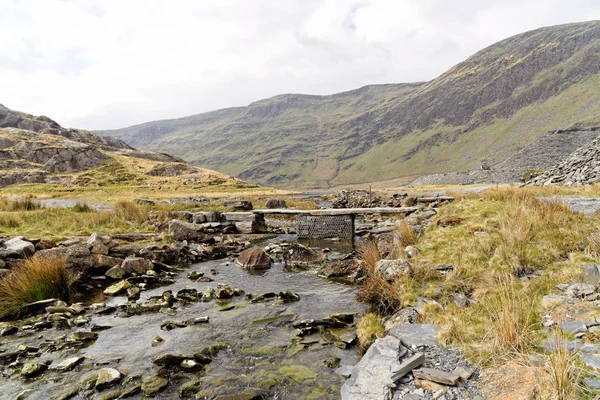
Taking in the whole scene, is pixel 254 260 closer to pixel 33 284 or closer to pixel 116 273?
pixel 116 273

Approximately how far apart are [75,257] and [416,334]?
442 inches

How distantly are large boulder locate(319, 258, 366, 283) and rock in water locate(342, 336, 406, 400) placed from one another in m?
6.09

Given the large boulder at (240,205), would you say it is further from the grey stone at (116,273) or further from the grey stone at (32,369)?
the grey stone at (32,369)

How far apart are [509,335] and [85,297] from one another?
36.0ft

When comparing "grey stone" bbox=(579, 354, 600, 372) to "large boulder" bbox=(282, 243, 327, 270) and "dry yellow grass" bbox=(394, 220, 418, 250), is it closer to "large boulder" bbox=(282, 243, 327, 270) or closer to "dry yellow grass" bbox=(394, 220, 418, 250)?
"dry yellow grass" bbox=(394, 220, 418, 250)

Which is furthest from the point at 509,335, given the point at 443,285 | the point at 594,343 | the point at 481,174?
the point at 481,174

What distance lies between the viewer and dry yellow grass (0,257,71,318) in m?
8.77

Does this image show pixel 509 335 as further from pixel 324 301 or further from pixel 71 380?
pixel 71 380

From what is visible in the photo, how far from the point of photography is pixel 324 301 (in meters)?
9.72

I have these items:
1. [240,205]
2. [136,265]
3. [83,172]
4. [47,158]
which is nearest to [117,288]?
[136,265]

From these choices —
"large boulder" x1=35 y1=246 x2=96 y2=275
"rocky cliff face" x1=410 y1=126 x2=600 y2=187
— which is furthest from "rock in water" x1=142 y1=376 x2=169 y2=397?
"rocky cliff face" x1=410 y1=126 x2=600 y2=187

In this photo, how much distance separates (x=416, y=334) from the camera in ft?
18.6

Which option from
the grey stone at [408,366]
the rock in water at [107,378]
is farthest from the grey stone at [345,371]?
the rock in water at [107,378]

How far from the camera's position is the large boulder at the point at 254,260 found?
14.0 metres
